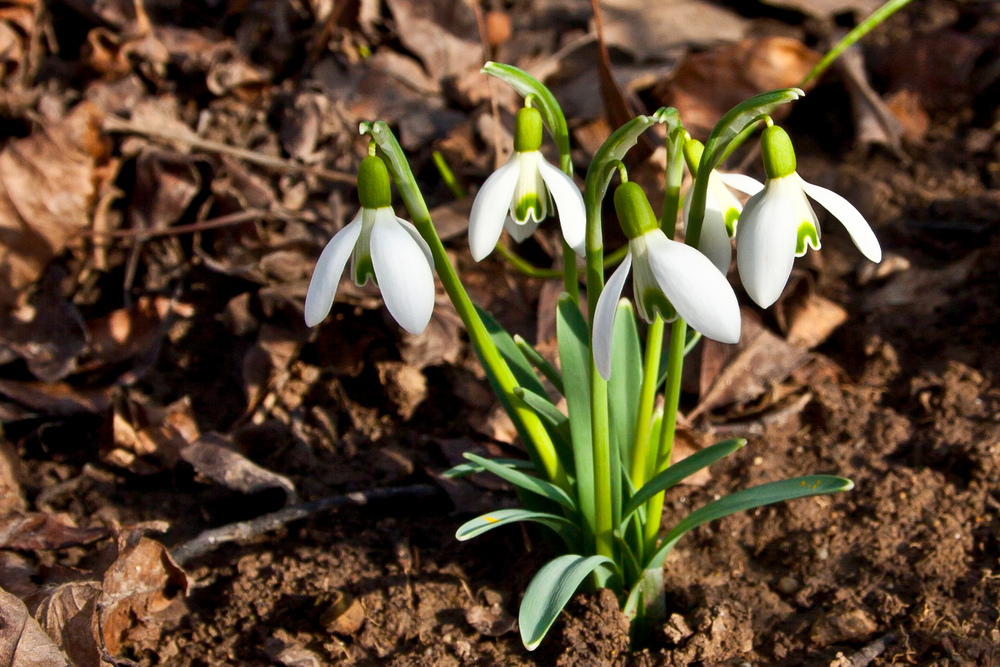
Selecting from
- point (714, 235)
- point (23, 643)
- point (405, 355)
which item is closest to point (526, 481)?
point (714, 235)

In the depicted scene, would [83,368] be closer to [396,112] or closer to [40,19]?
[396,112]

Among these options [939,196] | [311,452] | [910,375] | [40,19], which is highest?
[40,19]

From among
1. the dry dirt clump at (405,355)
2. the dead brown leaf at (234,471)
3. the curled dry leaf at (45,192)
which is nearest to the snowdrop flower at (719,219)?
the dry dirt clump at (405,355)

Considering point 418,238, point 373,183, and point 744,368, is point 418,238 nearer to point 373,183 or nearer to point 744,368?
point 373,183

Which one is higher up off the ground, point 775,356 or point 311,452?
point 775,356

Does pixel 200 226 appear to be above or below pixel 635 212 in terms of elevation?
below

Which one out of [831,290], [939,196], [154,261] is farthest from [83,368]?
[939,196]

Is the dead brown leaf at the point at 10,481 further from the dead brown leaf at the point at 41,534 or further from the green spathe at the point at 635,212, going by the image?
the green spathe at the point at 635,212
